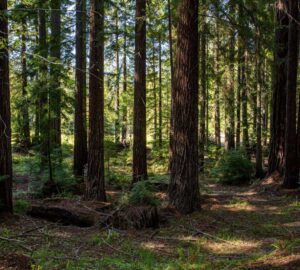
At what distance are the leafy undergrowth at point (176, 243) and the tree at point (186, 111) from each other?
0.62 metres

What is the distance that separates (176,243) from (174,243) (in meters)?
0.04

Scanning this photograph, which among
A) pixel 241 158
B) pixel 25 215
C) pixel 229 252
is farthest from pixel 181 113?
pixel 241 158

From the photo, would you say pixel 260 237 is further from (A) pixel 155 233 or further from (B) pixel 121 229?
(B) pixel 121 229

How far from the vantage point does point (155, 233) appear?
8070mm

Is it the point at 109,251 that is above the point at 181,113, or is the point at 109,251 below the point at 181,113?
below

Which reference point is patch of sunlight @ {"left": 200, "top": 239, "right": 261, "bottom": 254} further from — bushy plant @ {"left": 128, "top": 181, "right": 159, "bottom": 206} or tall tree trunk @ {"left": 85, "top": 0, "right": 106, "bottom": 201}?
tall tree trunk @ {"left": 85, "top": 0, "right": 106, "bottom": 201}

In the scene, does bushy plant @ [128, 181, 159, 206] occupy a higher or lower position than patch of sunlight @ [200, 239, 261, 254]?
higher

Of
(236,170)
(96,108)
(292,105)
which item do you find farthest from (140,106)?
(236,170)

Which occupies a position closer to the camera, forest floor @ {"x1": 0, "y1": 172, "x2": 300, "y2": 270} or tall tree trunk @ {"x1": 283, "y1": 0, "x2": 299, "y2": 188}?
forest floor @ {"x1": 0, "y1": 172, "x2": 300, "y2": 270}

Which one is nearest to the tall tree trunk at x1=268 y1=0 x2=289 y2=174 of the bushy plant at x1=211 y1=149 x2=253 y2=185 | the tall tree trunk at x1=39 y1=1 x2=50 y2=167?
the bushy plant at x1=211 y1=149 x2=253 y2=185

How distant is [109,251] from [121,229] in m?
1.62

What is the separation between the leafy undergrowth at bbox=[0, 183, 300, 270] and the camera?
575cm

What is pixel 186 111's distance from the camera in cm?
934

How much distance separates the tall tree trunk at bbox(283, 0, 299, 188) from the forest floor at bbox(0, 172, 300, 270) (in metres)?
2.15
